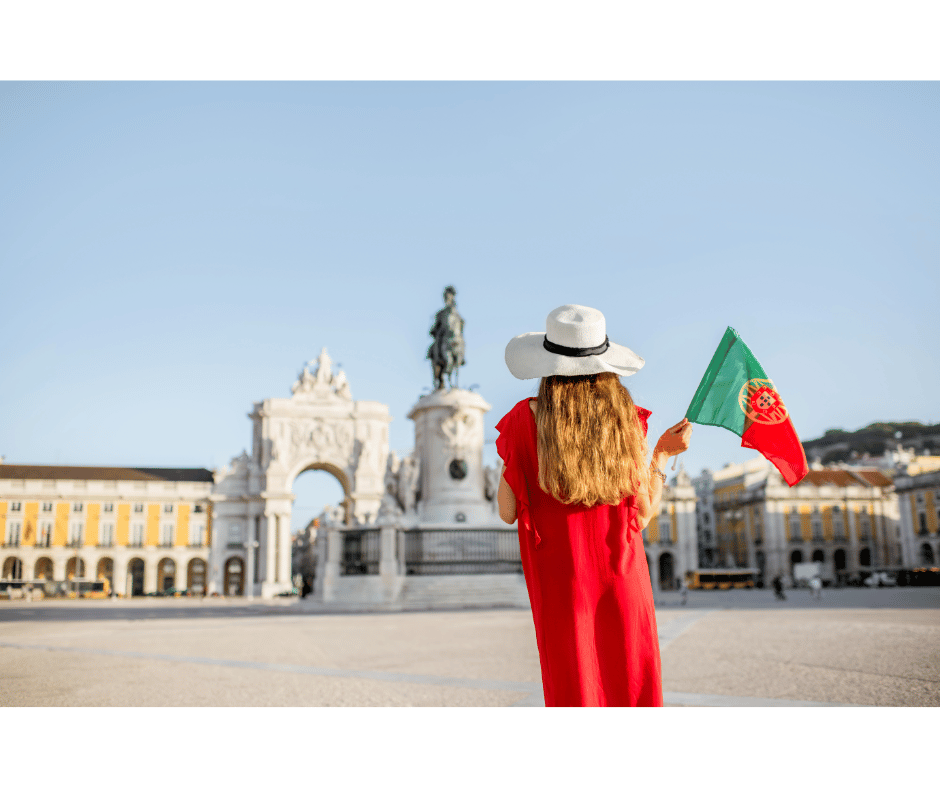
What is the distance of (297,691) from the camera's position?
5.71m

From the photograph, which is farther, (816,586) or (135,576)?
(135,576)

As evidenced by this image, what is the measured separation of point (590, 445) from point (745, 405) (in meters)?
0.81

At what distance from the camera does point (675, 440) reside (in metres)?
2.54

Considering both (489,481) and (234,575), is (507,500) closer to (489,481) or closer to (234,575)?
(489,481)

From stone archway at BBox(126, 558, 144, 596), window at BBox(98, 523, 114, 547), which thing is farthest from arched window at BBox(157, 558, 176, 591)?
window at BBox(98, 523, 114, 547)

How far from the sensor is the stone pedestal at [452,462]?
61.9 ft

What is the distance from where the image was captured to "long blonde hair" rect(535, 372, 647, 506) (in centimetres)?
220

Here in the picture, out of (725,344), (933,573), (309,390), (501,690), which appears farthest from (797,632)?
(309,390)

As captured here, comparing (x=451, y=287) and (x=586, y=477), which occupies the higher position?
(x=451, y=287)

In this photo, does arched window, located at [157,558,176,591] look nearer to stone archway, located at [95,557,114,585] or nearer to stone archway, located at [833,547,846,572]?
stone archway, located at [95,557,114,585]

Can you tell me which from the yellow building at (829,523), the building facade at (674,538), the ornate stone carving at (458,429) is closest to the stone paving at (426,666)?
the ornate stone carving at (458,429)

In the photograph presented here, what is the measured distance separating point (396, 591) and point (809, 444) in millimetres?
71098

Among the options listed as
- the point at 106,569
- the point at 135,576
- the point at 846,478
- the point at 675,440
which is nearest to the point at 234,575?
the point at 135,576

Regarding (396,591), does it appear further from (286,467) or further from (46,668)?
(286,467)
